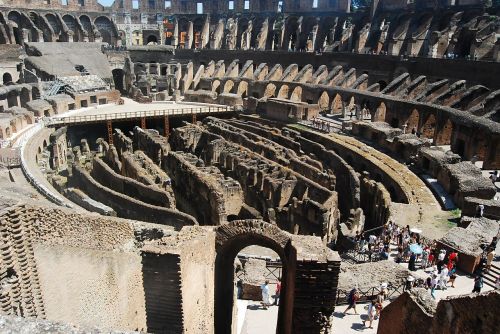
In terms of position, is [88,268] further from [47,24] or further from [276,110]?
[47,24]

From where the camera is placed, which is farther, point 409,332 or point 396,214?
point 396,214

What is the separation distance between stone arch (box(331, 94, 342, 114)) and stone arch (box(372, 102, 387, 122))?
5.30 meters

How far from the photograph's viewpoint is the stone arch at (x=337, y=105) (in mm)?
37234

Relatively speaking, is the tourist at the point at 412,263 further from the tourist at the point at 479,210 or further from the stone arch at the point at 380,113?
the stone arch at the point at 380,113

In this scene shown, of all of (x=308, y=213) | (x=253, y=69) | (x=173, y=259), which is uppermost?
(x=253, y=69)

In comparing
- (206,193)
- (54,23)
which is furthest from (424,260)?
(54,23)

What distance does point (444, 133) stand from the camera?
1053 inches

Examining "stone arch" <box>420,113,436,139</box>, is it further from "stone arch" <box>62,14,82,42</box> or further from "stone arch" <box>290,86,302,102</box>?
"stone arch" <box>62,14,82,42</box>

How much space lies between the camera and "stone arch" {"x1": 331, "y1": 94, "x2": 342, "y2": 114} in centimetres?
3723

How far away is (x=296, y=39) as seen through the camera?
1918 inches

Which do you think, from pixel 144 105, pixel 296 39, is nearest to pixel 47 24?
pixel 144 105

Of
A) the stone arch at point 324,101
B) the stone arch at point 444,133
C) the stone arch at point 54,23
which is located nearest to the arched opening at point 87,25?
the stone arch at point 54,23

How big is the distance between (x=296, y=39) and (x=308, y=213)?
33.9m

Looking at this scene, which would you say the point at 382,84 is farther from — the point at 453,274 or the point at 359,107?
the point at 453,274
